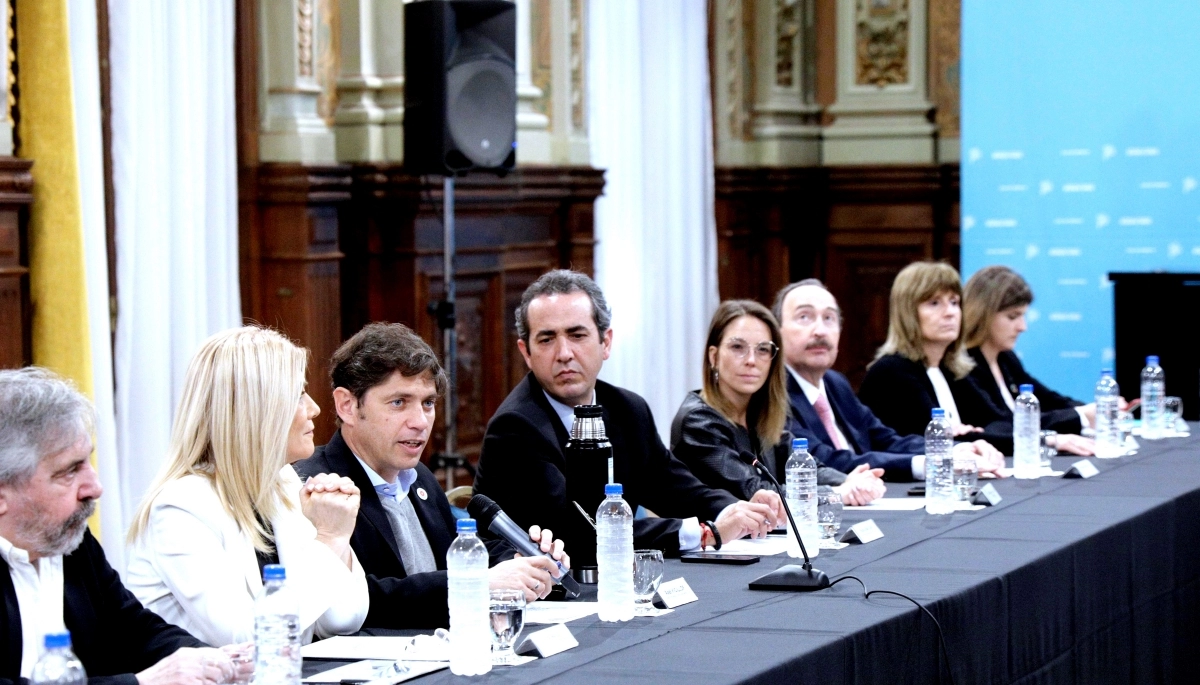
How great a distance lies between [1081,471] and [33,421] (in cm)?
302

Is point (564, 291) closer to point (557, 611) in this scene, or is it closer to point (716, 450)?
point (716, 450)

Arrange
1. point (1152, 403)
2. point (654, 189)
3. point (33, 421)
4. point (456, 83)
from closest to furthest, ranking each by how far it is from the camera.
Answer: point (33, 421)
point (1152, 403)
point (456, 83)
point (654, 189)

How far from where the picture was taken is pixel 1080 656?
349cm

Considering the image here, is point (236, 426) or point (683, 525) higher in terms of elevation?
point (236, 426)

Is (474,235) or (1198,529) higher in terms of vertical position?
(474,235)

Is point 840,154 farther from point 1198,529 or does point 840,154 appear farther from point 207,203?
point 1198,529

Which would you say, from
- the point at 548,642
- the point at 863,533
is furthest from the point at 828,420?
the point at 548,642

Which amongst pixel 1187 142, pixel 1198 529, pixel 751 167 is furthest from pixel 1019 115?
pixel 1198 529

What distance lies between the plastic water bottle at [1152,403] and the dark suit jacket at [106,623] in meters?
3.64

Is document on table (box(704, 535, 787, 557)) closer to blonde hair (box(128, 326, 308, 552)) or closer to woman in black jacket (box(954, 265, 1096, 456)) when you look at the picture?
blonde hair (box(128, 326, 308, 552))

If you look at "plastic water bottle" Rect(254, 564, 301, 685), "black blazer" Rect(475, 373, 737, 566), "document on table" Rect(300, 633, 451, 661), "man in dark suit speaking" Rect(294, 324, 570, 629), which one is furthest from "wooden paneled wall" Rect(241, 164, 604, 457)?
"plastic water bottle" Rect(254, 564, 301, 685)

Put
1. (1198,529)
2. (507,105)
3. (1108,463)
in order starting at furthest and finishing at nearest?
(507,105) < (1108,463) < (1198,529)

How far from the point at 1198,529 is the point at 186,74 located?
3393 millimetres

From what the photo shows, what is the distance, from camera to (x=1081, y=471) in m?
4.47
